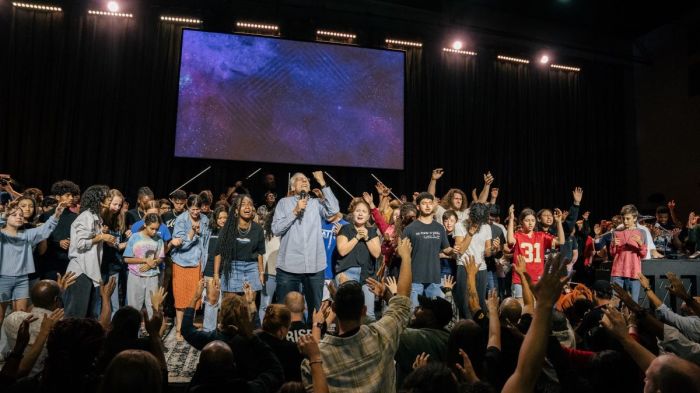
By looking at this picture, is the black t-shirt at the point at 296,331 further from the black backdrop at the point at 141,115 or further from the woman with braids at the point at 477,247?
the black backdrop at the point at 141,115

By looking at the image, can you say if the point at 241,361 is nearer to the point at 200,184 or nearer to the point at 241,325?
the point at 241,325

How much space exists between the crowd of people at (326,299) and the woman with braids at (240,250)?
16 mm

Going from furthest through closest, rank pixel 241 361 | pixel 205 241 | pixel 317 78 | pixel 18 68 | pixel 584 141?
pixel 584 141 → pixel 317 78 → pixel 18 68 → pixel 205 241 → pixel 241 361

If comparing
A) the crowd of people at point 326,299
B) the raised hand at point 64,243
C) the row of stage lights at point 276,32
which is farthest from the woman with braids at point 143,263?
the row of stage lights at point 276,32

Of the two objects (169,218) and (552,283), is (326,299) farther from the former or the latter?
(552,283)

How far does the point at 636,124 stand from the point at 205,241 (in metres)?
12.0

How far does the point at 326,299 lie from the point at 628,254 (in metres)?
4.22

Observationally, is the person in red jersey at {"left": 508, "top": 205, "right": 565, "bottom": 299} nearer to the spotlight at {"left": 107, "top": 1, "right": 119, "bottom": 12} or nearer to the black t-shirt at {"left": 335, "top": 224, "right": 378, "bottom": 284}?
the black t-shirt at {"left": 335, "top": 224, "right": 378, "bottom": 284}

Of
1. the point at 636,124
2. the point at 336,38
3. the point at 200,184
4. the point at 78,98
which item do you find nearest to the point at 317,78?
the point at 336,38

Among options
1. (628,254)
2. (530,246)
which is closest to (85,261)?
(530,246)

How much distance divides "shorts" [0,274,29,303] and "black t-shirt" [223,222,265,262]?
6.57 ft

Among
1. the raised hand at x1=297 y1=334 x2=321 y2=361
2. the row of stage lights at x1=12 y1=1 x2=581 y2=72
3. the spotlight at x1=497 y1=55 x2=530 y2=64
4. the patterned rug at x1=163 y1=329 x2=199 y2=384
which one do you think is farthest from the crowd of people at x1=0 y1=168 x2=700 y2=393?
the spotlight at x1=497 y1=55 x2=530 y2=64

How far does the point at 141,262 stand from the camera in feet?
17.0

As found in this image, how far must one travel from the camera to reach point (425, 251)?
543 centimetres
